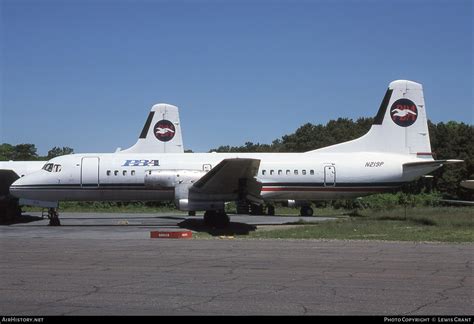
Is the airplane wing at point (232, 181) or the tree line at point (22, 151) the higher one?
the tree line at point (22, 151)

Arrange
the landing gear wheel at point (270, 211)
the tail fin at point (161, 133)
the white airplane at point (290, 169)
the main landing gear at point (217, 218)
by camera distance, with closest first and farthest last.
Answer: the main landing gear at point (217, 218) < the white airplane at point (290, 169) < the landing gear wheel at point (270, 211) < the tail fin at point (161, 133)

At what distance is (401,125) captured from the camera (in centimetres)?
2905

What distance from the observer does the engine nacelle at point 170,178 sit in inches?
987

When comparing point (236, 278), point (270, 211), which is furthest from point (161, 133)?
point (236, 278)

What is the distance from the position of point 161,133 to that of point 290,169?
43.1 feet

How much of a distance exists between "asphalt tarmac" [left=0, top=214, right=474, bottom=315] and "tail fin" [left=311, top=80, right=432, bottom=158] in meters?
12.9

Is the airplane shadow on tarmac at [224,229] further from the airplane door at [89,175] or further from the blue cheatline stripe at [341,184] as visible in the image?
the airplane door at [89,175]

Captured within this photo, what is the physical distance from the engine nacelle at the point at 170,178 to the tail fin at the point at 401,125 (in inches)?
346

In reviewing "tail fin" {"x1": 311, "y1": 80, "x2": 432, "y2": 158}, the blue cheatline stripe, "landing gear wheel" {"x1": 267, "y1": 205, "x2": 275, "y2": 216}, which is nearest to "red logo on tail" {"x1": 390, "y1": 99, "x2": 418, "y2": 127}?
"tail fin" {"x1": 311, "y1": 80, "x2": 432, "y2": 158}

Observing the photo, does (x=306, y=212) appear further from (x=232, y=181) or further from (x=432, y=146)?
(x=432, y=146)

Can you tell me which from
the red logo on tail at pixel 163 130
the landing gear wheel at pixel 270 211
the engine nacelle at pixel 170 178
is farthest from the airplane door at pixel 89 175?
the landing gear wheel at pixel 270 211

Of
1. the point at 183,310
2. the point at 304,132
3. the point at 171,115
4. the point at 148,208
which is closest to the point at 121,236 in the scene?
the point at 183,310

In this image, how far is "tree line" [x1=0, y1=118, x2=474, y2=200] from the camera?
52.3 m

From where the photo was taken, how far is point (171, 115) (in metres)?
38.4
